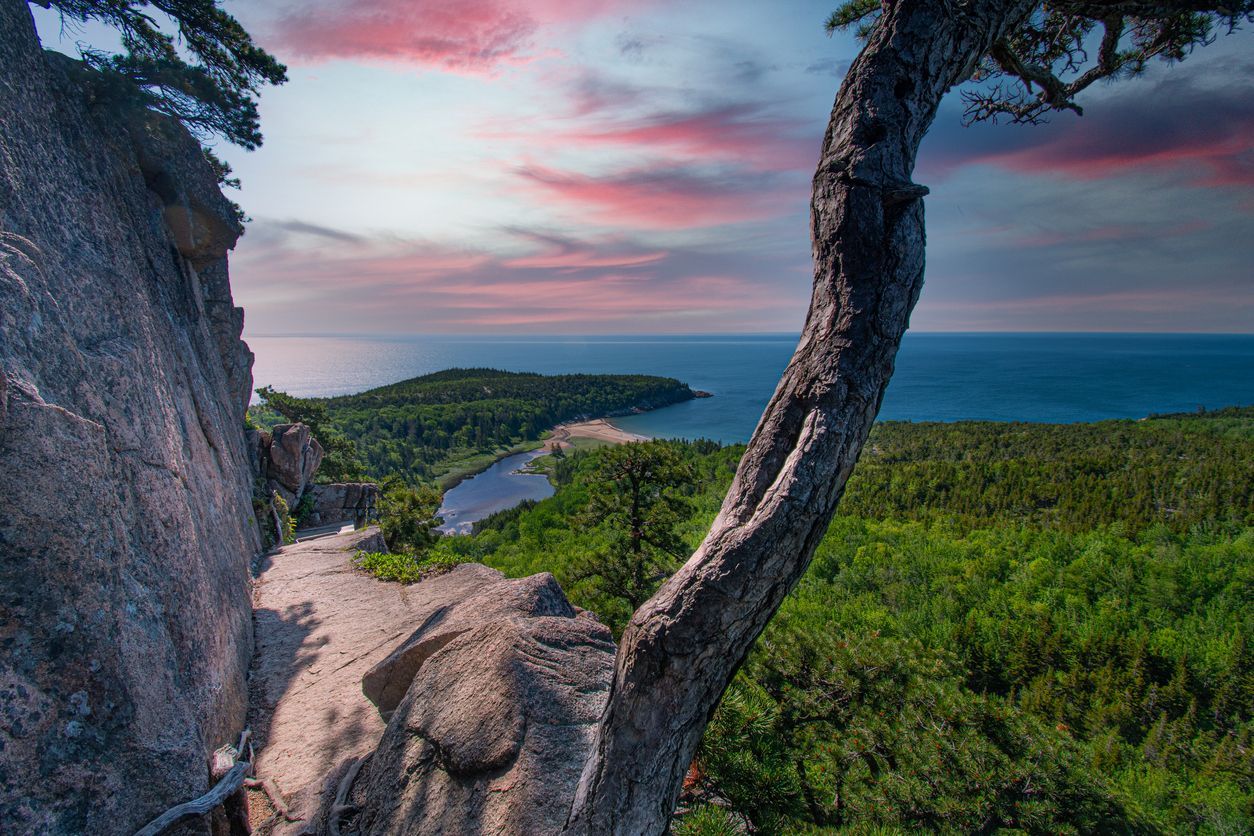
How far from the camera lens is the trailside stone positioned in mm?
4711

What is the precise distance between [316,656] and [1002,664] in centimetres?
1491

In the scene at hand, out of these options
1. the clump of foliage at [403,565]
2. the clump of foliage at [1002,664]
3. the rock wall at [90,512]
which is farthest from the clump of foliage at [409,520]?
the rock wall at [90,512]

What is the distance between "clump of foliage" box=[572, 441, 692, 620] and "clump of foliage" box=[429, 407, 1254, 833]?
23 cm

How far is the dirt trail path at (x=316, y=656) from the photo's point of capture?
4.70m

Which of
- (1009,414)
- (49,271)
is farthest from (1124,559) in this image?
(1009,414)

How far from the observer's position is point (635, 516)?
11.1 metres

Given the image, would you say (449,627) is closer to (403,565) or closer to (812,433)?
(812,433)

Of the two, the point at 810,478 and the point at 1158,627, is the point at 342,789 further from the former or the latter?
the point at 1158,627

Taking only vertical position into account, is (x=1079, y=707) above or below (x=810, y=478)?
below

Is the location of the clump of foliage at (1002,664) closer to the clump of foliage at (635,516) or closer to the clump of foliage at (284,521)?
the clump of foliage at (635,516)

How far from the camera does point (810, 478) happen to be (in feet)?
7.20

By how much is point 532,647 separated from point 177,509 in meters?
3.20

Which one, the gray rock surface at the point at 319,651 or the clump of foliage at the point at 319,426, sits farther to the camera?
the clump of foliage at the point at 319,426

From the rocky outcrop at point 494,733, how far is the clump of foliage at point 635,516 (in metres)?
6.34
